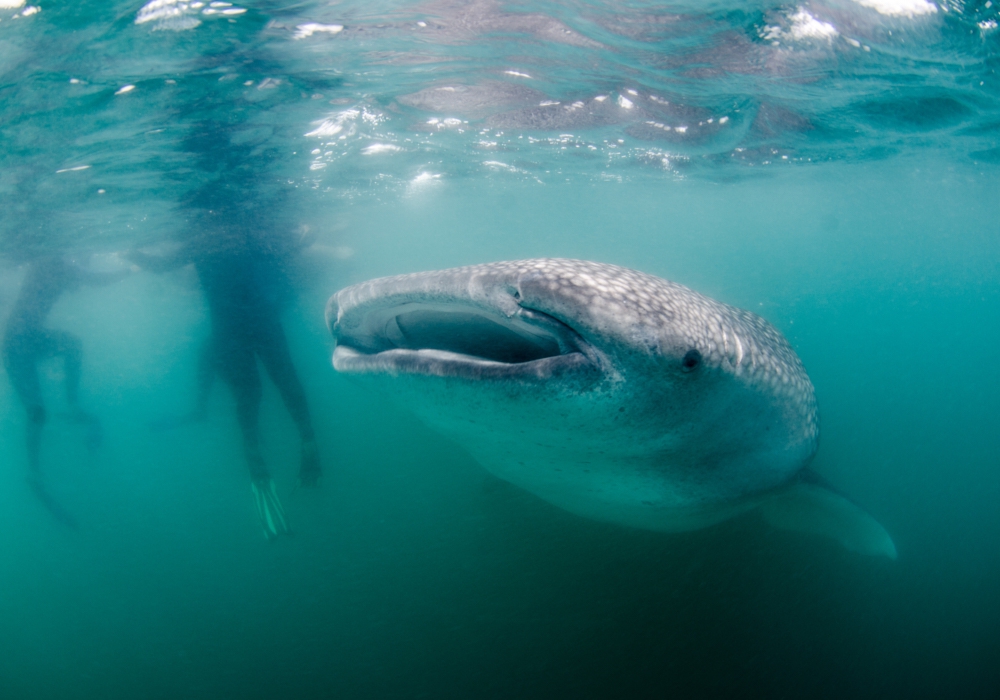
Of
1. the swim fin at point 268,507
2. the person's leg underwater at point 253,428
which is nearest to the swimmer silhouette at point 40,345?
the person's leg underwater at point 253,428

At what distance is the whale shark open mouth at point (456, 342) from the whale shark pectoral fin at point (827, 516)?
270 cm

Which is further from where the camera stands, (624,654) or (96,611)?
(96,611)

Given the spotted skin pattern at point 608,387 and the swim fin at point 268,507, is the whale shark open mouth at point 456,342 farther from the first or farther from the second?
the swim fin at point 268,507

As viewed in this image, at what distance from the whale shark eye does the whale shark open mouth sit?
1.37ft

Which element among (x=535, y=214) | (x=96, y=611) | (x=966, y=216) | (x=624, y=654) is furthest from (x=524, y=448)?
(x=966, y=216)

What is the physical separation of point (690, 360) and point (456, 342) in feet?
3.40

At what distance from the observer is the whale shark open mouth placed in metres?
1.63

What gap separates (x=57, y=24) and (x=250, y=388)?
5532 millimetres

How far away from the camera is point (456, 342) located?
2.27 meters

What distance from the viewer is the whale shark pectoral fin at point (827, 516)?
3.76 metres

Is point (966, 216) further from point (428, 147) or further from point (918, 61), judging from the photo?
point (428, 147)

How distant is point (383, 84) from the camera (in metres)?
6.50

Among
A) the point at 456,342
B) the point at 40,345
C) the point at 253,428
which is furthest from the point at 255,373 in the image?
the point at 40,345

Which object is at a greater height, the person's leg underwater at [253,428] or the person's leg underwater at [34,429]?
the person's leg underwater at [253,428]
